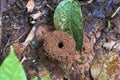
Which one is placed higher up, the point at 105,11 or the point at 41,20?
the point at 41,20

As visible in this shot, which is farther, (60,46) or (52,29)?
(52,29)

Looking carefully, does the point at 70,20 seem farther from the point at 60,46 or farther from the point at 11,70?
the point at 11,70

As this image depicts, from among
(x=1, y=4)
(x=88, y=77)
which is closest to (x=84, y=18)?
(x=88, y=77)

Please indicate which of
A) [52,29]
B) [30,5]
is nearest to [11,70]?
[52,29]

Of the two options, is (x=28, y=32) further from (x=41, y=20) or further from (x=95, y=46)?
(x=95, y=46)

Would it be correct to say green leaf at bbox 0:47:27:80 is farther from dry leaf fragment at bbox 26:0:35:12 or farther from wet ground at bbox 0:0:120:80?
dry leaf fragment at bbox 26:0:35:12

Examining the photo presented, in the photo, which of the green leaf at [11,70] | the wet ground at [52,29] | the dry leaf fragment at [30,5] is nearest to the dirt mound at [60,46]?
the wet ground at [52,29]
